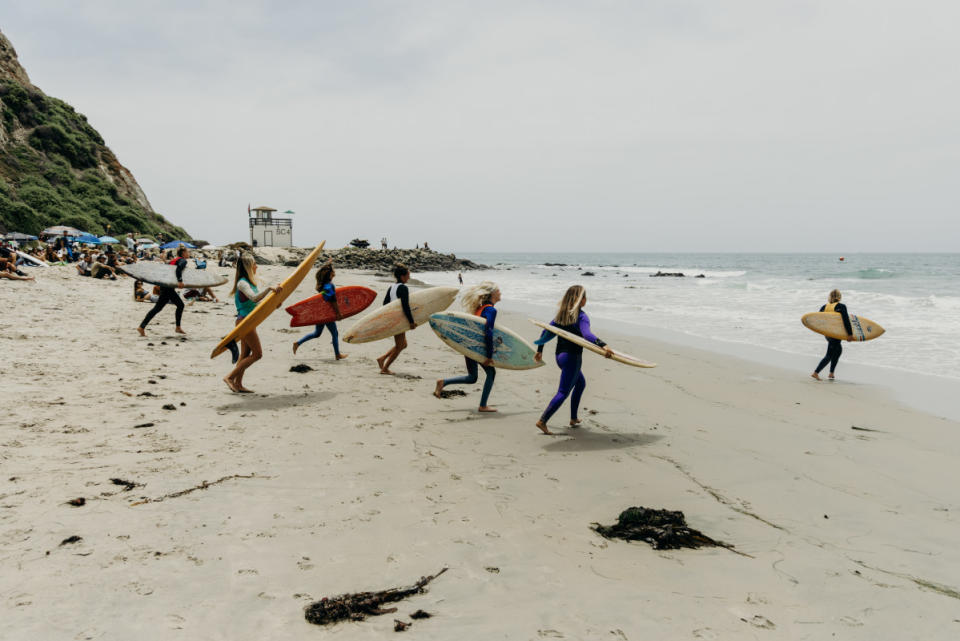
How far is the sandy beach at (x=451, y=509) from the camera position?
2.59 m

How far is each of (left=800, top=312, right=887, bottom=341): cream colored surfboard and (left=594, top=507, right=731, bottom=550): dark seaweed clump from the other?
7440 millimetres

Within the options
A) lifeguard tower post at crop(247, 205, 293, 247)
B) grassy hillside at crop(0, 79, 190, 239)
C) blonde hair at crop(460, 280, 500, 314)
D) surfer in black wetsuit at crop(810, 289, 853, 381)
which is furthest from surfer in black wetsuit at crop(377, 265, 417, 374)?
lifeguard tower post at crop(247, 205, 293, 247)

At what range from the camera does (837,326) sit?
920cm

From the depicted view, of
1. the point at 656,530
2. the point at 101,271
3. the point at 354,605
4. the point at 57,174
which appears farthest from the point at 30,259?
the point at 57,174

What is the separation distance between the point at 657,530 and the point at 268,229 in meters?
58.3

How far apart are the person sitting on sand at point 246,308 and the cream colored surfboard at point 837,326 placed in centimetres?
906

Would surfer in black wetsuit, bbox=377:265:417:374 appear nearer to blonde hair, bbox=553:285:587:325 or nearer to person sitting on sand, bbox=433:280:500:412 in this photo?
person sitting on sand, bbox=433:280:500:412

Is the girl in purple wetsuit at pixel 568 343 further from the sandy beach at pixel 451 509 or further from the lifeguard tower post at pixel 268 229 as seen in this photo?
the lifeguard tower post at pixel 268 229

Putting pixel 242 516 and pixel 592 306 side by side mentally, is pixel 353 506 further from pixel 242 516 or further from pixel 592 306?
pixel 592 306

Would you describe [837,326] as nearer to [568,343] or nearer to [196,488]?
[568,343]

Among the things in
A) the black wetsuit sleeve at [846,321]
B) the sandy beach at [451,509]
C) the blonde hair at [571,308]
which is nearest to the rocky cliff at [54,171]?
the sandy beach at [451,509]

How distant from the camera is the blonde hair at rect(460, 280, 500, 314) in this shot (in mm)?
6168

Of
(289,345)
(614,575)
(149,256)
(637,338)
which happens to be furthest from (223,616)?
(149,256)

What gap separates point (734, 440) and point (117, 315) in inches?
475
